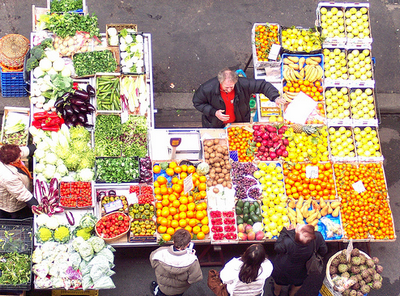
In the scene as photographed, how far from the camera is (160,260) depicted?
187 inches

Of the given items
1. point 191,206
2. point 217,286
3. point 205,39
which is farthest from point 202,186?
point 205,39

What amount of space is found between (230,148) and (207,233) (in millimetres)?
1488

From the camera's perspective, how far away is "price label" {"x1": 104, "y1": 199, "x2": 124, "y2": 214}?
5.78 meters

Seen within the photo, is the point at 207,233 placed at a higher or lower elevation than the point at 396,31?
lower

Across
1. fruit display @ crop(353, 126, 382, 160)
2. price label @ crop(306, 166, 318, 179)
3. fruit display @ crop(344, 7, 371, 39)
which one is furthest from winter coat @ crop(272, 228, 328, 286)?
fruit display @ crop(344, 7, 371, 39)

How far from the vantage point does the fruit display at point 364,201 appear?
6.21m

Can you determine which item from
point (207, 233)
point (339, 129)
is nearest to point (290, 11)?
point (339, 129)

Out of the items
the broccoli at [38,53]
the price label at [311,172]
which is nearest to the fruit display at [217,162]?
the price label at [311,172]

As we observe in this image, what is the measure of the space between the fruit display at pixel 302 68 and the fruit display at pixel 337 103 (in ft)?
1.18

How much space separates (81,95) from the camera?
6402mm

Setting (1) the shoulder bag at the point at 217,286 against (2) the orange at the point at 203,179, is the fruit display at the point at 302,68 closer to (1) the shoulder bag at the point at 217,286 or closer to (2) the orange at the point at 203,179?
(2) the orange at the point at 203,179

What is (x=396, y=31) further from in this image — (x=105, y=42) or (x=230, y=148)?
(x=105, y=42)

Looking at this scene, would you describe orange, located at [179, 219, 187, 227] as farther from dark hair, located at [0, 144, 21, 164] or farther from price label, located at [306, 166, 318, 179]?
dark hair, located at [0, 144, 21, 164]

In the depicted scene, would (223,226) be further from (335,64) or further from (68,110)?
(335,64)
